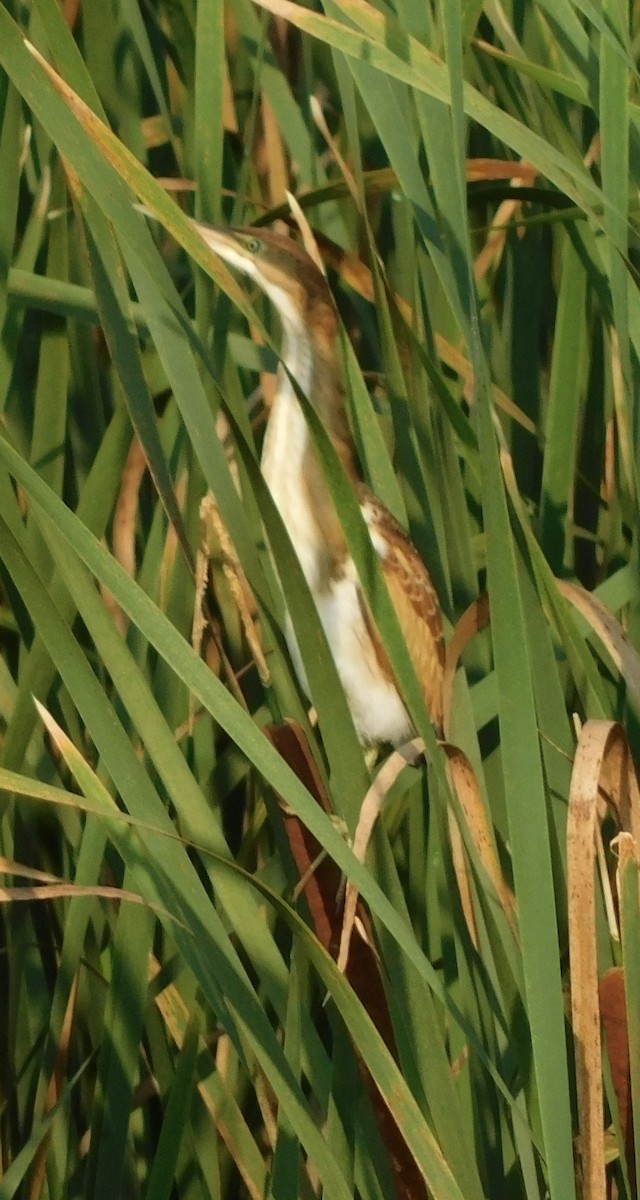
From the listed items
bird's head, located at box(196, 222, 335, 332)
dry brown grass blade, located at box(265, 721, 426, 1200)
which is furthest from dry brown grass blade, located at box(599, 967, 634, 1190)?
bird's head, located at box(196, 222, 335, 332)

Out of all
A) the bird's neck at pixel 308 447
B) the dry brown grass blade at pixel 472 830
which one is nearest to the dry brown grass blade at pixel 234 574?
the dry brown grass blade at pixel 472 830

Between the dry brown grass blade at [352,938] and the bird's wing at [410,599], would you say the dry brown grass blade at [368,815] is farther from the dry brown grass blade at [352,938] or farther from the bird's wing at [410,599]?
the bird's wing at [410,599]

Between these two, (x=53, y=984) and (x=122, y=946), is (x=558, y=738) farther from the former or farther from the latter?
(x=53, y=984)

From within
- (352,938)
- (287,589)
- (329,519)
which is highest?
(287,589)

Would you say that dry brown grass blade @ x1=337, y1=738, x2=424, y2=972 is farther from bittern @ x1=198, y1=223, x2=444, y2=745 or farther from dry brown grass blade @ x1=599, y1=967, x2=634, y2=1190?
bittern @ x1=198, y1=223, x2=444, y2=745

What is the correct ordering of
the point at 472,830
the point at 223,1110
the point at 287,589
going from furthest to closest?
the point at 223,1110
the point at 472,830
the point at 287,589

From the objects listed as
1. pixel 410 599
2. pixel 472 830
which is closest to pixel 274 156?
pixel 410 599

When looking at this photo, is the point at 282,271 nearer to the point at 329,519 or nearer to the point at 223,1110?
the point at 329,519
